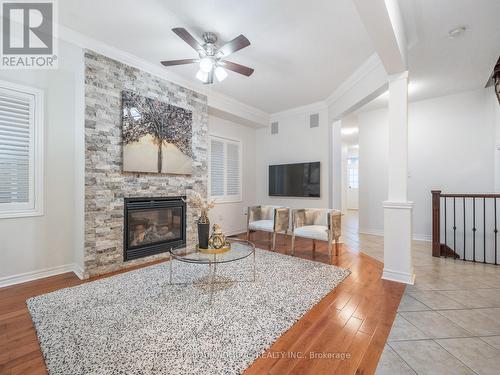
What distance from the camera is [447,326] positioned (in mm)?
1940

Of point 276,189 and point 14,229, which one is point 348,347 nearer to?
point 14,229

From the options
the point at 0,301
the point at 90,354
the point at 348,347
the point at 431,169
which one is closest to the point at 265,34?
the point at 348,347

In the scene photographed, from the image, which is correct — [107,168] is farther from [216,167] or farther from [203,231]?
[216,167]

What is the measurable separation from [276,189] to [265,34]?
3.57m

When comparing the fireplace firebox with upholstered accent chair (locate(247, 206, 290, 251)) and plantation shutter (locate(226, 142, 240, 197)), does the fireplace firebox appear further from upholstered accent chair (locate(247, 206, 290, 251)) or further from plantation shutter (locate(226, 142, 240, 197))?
plantation shutter (locate(226, 142, 240, 197))

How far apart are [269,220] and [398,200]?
96.6 inches

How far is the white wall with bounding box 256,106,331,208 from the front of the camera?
5109mm

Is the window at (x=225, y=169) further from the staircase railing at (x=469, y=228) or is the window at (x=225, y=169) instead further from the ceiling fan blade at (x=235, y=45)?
the staircase railing at (x=469, y=228)

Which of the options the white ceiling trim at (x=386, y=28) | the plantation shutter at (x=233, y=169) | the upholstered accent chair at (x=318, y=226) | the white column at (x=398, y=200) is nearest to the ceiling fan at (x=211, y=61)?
the white ceiling trim at (x=386, y=28)

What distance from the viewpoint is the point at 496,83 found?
3.80m

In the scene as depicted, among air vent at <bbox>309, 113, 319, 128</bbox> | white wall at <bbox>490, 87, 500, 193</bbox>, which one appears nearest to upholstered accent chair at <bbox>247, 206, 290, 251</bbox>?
air vent at <bbox>309, 113, 319, 128</bbox>

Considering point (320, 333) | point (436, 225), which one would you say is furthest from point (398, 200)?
point (320, 333)

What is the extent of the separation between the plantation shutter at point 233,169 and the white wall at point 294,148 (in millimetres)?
701
